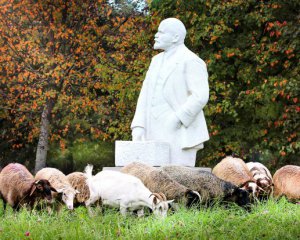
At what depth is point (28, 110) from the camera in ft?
64.4

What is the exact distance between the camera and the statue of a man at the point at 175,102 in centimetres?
1066

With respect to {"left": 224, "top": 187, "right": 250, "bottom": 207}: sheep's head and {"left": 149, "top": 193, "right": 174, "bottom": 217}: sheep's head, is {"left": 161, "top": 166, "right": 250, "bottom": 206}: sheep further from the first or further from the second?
{"left": 149, "top": 193, "right": 174, "bottom": 217}: sheep's head

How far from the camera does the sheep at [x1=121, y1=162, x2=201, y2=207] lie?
912 centimetres

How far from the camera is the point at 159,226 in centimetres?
770

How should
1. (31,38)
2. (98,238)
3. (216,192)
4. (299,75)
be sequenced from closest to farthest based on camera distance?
1. (98,238)
2. (216,192)
3. (299,75)
4. (31,38)

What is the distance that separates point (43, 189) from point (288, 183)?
417 cm

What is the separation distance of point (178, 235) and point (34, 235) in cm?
147

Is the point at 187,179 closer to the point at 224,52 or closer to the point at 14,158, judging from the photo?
the point at 224,52

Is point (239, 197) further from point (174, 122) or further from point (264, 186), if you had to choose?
point (174, 122)

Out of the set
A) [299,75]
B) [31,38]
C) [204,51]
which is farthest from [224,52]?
[31,38]

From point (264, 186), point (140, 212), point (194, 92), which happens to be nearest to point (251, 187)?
point (264, 186)

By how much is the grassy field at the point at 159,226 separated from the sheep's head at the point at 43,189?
357mm

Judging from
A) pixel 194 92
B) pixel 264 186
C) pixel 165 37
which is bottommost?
pixel 264 186

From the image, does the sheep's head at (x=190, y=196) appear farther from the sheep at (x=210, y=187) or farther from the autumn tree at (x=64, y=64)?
the autumn tree at (x=64, y=64)
